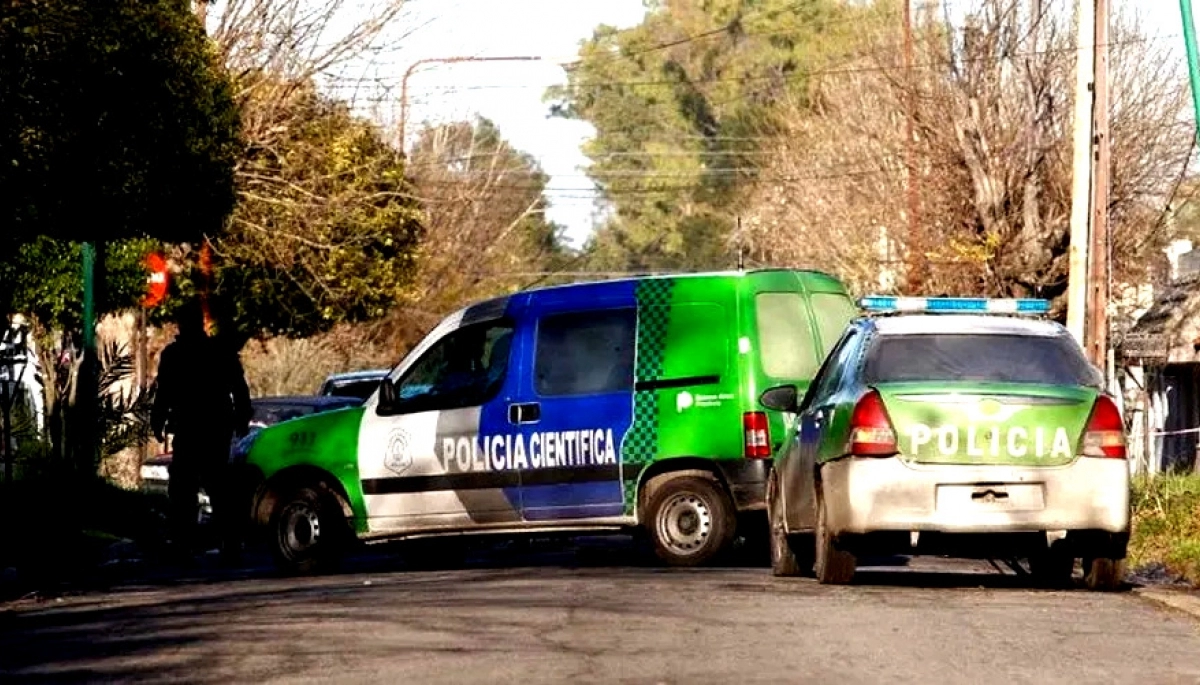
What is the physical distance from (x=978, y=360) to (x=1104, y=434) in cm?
95

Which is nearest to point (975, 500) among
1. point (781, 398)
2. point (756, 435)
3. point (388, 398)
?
point (781, 398)

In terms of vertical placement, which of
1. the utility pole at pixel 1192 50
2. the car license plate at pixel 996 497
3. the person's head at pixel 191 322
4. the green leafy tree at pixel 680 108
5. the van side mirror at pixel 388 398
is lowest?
the car license plate at pixel 996 497

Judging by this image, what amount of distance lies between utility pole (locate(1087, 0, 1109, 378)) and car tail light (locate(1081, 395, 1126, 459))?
41.7 feet

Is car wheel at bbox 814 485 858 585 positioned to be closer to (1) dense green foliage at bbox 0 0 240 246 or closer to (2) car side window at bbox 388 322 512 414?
(2) car side window at bbox 388 322 512 414

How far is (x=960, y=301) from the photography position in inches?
603

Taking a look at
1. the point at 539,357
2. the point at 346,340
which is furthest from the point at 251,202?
the point at 346,340

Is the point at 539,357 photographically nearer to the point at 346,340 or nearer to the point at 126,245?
the point at 126,245

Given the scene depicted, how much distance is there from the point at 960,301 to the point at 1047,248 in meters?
21.6

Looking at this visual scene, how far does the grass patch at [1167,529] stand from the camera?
16938mm

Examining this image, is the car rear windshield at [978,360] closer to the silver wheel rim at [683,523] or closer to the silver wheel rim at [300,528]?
the silver wheel rim at [683,523]

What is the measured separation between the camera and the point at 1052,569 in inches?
627

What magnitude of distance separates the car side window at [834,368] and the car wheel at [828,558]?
2.98ft

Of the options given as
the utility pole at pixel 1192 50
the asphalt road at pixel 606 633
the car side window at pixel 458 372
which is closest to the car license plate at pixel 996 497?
the asphalt road at pixel 606 633

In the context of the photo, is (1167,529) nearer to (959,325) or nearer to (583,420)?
(583,420)
